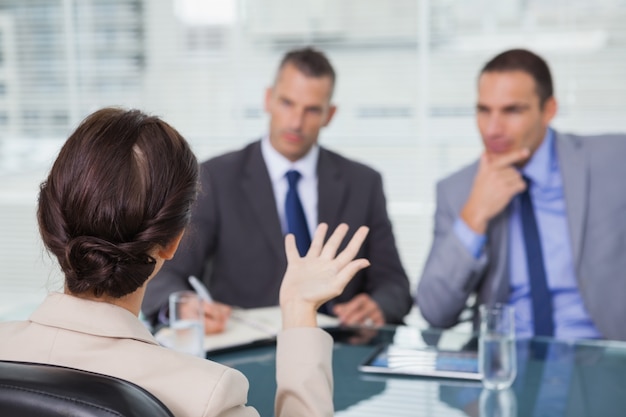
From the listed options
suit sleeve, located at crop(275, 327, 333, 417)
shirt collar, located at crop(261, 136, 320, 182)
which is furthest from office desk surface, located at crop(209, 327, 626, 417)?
shirt collar, located at crop(261, 136, 320, 182)

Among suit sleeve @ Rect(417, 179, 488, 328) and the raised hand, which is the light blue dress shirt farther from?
the raised hand

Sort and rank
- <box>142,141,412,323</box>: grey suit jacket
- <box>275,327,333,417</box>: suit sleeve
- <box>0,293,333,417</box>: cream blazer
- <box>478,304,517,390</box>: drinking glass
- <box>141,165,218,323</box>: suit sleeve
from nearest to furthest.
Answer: <box>0,293,333,417</box>: cream blazer
<box>275,327,333,417</box>: suit sleeve
<box>478,304,517,390</box>: drinking glass
<box>141,165,218,323</box>: suit sleeve
<box>142,141,412,323</box>: grey suit jacket

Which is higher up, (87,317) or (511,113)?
(511,113)

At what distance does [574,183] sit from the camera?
8.12 feet

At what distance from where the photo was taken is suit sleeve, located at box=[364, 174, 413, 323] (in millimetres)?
2488

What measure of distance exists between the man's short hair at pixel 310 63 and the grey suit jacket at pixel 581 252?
67cm

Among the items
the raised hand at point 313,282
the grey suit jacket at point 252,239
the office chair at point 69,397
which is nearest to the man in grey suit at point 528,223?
the grey suit jacket at point 252,239

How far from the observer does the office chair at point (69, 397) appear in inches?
32.4

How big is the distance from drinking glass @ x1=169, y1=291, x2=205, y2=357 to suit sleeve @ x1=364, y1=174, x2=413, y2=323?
0.75m

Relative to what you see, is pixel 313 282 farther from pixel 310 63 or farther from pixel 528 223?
pixel 310 63

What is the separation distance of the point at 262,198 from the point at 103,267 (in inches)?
63.7

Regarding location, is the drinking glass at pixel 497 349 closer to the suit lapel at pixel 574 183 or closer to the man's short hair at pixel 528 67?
the suit lapel at pixel 574 183

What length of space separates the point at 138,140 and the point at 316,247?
0.41 m

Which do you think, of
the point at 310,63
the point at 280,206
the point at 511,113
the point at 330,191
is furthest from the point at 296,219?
the point at 511,113
